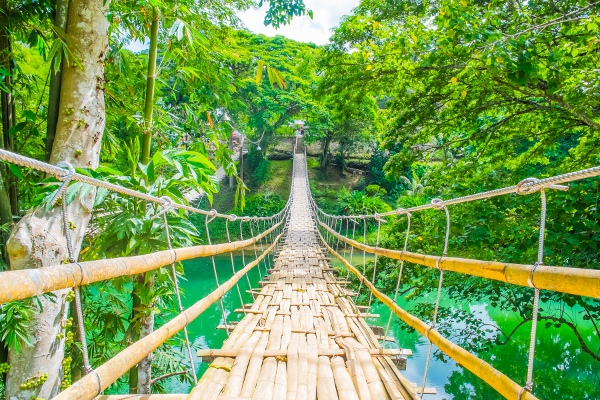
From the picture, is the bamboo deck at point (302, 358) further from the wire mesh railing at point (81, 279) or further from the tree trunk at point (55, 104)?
the tree trunk at point (55, 104)

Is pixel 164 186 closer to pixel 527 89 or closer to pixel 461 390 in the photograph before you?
pixel 527 89

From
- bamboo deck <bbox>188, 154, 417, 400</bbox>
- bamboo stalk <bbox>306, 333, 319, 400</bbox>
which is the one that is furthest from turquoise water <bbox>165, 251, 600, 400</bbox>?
bamboo stalk <bbox>306, 333, 319, 400</bbox>

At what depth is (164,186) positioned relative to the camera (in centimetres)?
111

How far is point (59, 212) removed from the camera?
3.37ft

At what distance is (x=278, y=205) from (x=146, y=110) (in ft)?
34.5

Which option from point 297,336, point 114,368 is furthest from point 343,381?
point 114,368

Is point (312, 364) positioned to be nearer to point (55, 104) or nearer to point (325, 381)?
point (325, 381)

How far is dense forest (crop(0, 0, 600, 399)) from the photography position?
109 centimetres

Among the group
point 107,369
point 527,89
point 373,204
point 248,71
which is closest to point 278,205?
point 373,204

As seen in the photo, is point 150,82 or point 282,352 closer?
point 282,352

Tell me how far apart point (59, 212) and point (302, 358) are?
0.93m

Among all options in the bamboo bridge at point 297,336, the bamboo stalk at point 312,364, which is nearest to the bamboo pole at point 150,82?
the bamboo bridge at point 297,336

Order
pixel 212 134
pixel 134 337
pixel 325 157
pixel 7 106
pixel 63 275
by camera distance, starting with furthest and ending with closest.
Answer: pixel 325 157 < pixel 212 134 < pixel 134 337 < pixel 7 106 < pixel 63 275

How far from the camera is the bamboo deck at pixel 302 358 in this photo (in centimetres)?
94
